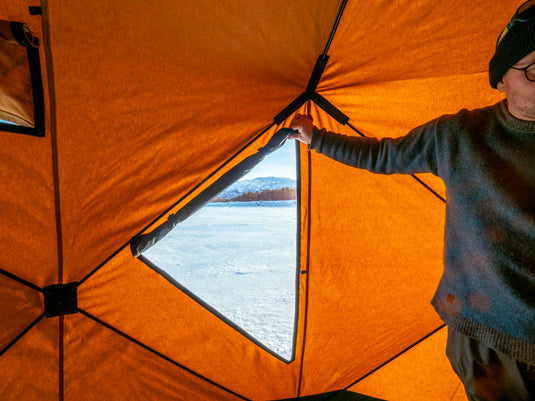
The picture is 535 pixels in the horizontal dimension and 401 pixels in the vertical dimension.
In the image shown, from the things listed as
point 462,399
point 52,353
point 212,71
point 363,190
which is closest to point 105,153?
point 212,71

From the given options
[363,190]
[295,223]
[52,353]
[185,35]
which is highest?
[185,35]

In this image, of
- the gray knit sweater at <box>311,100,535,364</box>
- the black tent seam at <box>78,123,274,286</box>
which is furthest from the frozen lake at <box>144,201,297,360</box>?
the gray knit sweater at <box>311,100,535,364</box>

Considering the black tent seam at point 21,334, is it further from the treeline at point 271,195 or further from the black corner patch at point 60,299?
the treeline at point 271,195

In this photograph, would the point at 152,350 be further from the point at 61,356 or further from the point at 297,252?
the point at 297,252

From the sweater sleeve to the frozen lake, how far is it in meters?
0.76

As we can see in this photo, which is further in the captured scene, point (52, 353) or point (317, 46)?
point (52, 353)

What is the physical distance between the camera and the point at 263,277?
2.36m

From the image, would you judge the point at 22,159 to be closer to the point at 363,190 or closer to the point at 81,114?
the point at 81,114

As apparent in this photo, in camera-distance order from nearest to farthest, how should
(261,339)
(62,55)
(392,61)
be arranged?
(62,55) < (392,61) < (261,339)

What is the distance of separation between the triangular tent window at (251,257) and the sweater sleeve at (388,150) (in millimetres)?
539

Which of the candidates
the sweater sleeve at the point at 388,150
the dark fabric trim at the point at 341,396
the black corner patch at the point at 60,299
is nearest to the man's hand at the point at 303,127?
the sweater sleeve at the point at 388,150

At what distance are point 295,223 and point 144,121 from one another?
1.14 metres

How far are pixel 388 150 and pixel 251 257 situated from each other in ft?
4.94

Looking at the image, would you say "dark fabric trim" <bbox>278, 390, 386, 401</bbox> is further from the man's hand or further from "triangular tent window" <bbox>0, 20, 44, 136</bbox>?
"triangular tent window" <bbox>0, 20, 44, 136</bbox>
